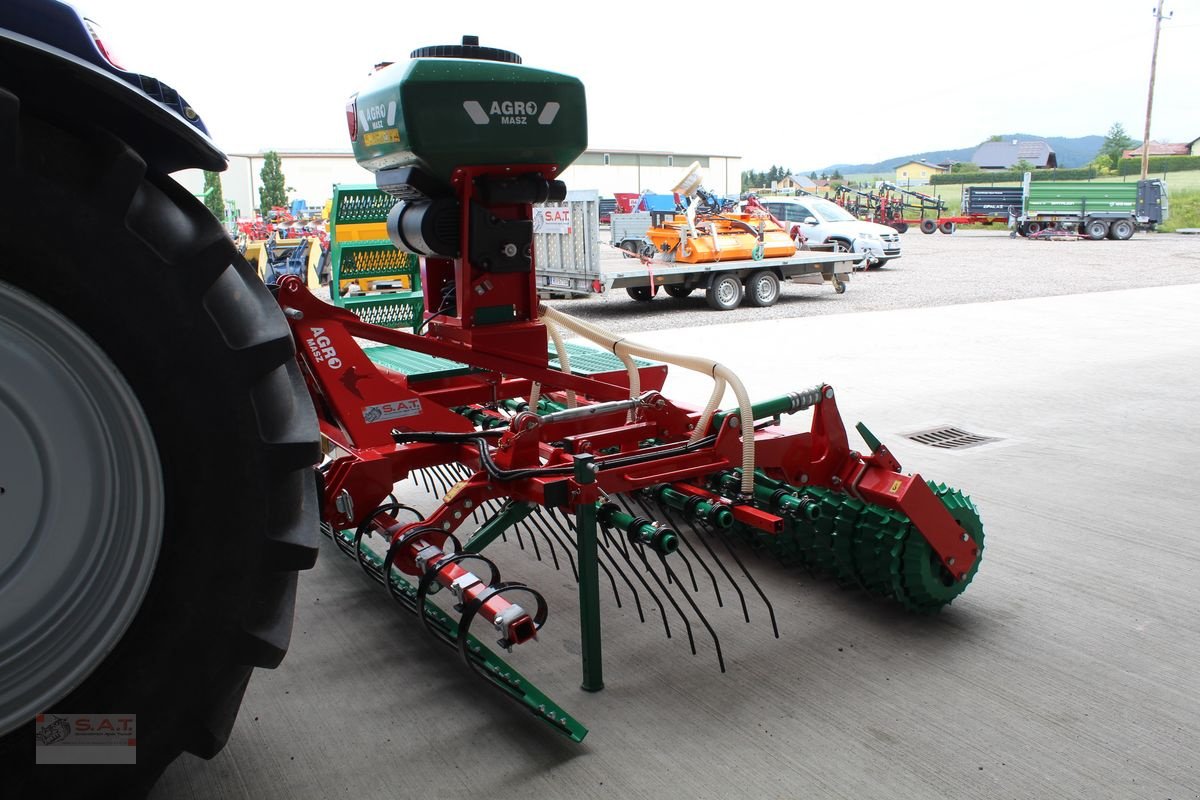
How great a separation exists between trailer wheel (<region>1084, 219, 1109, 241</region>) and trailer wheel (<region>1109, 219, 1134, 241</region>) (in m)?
0.17

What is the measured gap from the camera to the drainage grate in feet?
16.5

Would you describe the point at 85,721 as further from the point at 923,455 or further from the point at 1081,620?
the point at 923,455

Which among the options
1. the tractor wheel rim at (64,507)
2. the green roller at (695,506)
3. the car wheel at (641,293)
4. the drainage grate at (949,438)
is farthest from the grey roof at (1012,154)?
the tractor wheel rim at (64,507)

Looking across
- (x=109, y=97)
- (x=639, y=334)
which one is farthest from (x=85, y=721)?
(x=639, y=334)

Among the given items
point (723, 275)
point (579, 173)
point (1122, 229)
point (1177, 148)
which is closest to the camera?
point (723, 275)

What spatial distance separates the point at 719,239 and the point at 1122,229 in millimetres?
17375

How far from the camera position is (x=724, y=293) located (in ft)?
39.8

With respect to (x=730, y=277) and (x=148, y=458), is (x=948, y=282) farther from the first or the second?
(x=148, y=458)

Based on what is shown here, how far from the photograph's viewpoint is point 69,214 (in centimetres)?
144

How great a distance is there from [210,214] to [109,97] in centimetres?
23

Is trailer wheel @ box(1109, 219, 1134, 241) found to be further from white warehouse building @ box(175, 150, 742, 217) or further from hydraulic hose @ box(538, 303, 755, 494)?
hydraulic hose @ box(538, 303, 755, 494)

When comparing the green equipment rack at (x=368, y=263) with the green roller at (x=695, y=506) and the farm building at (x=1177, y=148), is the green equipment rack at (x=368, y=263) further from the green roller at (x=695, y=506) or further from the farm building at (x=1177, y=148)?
the farm building at (x=1177, y=148)

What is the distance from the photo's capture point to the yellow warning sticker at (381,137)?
2.92 m

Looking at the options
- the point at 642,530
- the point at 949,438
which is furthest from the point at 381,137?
the point at 949,438
